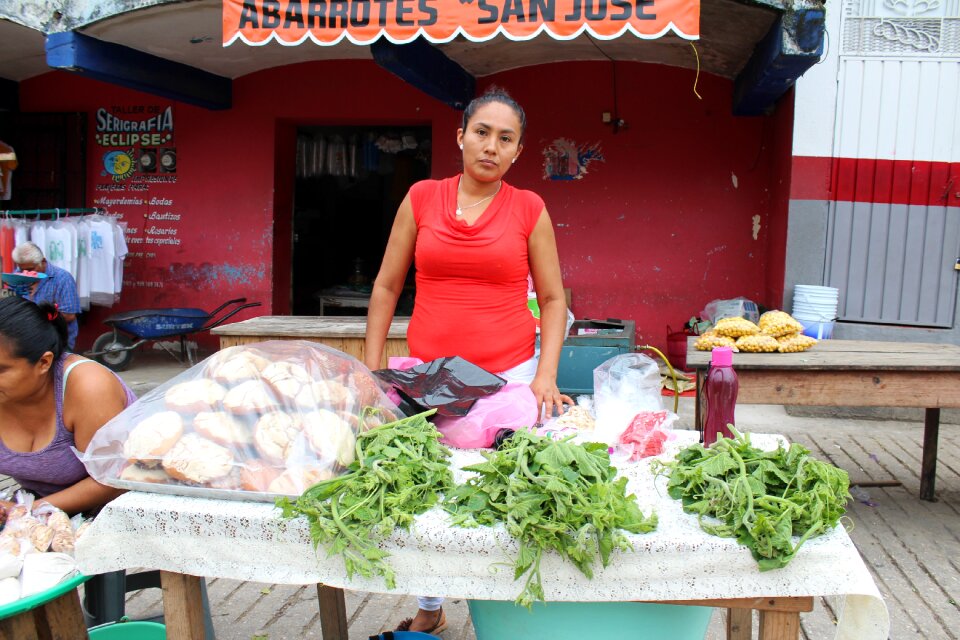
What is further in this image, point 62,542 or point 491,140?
point 491,140

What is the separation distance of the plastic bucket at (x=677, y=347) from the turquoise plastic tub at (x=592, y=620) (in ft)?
18.1

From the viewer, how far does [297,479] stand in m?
1.90

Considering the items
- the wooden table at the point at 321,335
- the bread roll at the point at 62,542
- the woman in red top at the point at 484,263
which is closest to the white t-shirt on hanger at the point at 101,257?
the wooden table at the point at 321,335

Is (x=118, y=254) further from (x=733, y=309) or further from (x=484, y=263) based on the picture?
(x=484, y=263)

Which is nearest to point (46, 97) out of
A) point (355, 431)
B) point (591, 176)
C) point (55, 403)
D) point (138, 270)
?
point (138, 270)

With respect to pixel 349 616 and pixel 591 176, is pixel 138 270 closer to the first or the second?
pixel 591 176

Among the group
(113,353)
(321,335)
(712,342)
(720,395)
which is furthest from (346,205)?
(720,395)

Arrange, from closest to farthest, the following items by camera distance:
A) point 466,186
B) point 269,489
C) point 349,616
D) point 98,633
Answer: point 269,489 < point 98,633 < point 466,186 < point 349,616

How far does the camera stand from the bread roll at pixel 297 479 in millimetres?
1890

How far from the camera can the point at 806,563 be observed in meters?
1.72

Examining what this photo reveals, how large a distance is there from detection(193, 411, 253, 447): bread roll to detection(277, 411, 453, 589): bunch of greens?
0.75 ft

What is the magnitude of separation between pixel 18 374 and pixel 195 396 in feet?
2.33

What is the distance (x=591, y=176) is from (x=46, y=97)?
622 centimetres

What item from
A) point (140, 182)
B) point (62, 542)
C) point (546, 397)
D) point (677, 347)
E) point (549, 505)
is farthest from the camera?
point (140, 182)
